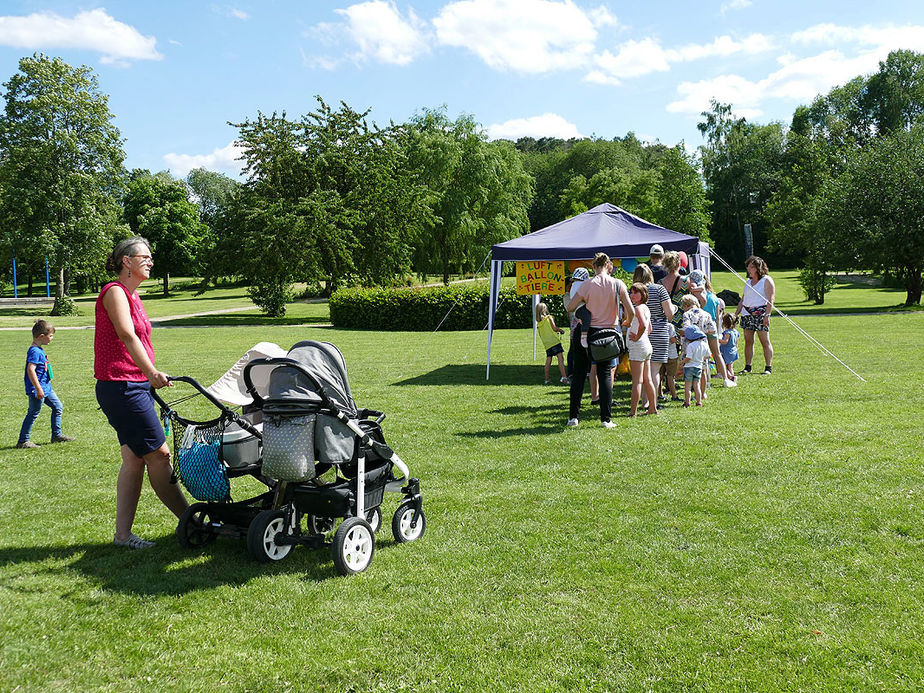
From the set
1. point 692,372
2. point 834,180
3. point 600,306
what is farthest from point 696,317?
point 834,180

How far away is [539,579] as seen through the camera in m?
4.25

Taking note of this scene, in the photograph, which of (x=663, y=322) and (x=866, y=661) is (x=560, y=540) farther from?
(x=663, y=322)

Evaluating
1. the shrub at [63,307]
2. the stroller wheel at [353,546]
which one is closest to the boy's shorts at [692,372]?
the stroller wheel at [353,546]

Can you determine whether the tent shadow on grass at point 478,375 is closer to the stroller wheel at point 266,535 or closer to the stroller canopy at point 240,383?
the stroller canopy at point 240,383

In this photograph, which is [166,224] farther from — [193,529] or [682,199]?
[193,529]

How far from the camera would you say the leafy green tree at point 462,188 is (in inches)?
1937

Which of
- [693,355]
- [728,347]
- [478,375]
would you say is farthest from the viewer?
[478,375]

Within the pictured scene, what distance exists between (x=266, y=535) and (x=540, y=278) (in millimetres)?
8976

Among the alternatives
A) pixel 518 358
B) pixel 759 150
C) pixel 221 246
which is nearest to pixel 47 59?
pixel 221 246

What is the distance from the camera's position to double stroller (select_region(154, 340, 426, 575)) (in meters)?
4.37

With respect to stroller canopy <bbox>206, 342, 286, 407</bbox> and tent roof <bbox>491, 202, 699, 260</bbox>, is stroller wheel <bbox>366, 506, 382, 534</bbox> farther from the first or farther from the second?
tent roof <bbox>491, 202, 699, 260</bbox>

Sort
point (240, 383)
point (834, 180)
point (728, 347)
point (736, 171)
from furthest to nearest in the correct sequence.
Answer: point (736, 171) < point (834, 180) < point (728, 347) < point (240, 383)

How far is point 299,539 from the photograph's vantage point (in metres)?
4.51

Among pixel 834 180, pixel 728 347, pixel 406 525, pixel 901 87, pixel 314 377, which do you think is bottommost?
pixel 406 525
